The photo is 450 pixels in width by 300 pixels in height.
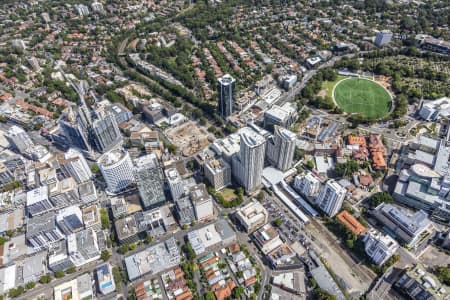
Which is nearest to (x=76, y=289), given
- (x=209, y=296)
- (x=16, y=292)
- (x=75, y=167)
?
(x=16, y=292)

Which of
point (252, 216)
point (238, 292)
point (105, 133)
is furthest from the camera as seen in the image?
point (105, 133)

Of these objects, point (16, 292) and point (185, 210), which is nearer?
point (16, 292)

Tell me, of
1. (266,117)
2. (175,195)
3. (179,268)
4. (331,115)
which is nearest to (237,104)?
(266,117)

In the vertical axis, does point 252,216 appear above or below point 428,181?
below

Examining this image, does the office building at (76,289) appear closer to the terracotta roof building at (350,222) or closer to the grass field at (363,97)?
the terracotta roof building at (350,222)

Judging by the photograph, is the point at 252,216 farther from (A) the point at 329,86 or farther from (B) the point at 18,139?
(B) the point at 18,139

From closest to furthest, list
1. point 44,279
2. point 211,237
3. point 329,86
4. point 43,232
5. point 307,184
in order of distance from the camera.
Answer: point 44,279 < point 43,232 < point 211,237 < point 307,184 < point 329,86
